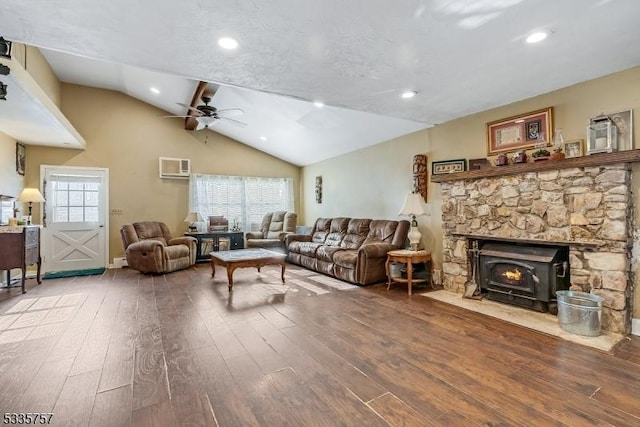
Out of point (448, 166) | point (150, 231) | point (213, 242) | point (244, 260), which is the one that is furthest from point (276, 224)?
point (448, 166)

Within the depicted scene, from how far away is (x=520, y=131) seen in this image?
3.51m

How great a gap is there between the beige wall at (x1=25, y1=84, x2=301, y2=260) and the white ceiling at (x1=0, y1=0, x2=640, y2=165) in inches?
171

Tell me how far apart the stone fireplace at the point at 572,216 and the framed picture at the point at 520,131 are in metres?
0.34

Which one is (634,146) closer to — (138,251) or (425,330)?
(425,330)

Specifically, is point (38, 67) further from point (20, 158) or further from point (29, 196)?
point (29, 196)

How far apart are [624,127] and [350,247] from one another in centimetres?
372

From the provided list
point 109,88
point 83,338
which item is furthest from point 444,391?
point 109,88

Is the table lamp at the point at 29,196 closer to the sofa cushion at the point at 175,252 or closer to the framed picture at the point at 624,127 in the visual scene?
the sofa cushion at the point at 175,252

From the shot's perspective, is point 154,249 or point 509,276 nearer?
point 509,276

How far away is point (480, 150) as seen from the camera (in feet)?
13.0

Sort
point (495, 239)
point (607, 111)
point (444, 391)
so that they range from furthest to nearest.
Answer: point (495, 239), point (607, 111), point (444, 391)

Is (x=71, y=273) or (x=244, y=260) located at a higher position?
(x=244, y=260)

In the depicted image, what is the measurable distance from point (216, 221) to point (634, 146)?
6.65 metres

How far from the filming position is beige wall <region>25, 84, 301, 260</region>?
5.96 meters
